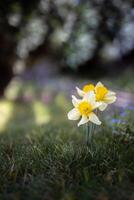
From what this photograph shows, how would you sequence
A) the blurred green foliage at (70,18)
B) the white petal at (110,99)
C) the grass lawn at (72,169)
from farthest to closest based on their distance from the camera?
the blurred green foliage at (70,18)
the white petal at (110,99)
the grass lawn at (72,169)

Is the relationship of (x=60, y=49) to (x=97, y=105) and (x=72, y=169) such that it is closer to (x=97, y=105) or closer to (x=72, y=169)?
(x=97, y=105)

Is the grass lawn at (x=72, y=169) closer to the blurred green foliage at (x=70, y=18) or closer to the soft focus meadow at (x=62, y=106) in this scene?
the soft focus meadow at (x=62, y=106)

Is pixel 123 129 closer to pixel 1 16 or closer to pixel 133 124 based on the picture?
pixel 133 124

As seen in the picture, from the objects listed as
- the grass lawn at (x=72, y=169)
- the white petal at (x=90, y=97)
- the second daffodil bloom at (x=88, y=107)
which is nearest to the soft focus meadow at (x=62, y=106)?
the grass lawn at (x=72, y=169)

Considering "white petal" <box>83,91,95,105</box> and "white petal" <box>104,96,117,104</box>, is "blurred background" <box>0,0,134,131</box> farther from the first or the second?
"white petal" <box>83,91,95,105</box>

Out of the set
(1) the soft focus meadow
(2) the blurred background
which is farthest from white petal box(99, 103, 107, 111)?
(2) the blurred background

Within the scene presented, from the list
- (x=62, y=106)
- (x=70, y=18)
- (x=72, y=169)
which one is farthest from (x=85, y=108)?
(x=62, y=106)
